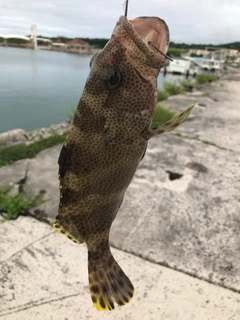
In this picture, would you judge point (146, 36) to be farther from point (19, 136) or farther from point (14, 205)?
point (19, 136)

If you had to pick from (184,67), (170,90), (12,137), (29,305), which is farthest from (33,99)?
(184,67)

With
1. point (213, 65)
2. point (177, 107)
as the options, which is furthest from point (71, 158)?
point (213, 65)

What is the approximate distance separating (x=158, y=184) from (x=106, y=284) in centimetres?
437

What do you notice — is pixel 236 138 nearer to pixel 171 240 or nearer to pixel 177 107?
pixel 177 107

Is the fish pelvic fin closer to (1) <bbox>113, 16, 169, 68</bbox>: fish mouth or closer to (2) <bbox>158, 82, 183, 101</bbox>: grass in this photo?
(1) <bbox>113, 16, 169, 68</bbox>: fish mouth

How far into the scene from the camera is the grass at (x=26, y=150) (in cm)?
705

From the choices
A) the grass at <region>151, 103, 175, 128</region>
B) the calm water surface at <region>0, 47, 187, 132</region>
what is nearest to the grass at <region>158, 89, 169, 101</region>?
A: the grass at <region>151, 103, 175, 128</region>

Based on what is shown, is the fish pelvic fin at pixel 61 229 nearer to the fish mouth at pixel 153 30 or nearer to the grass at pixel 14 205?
the fish mouth at pixel 153 30

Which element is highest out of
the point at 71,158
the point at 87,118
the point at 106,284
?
the point at 87,118

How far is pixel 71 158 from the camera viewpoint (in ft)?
5.54

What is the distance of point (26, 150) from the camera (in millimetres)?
7562

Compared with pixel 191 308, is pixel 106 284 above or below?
above

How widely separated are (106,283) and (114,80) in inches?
48.3

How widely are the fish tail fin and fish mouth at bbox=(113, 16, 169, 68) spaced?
123cm
